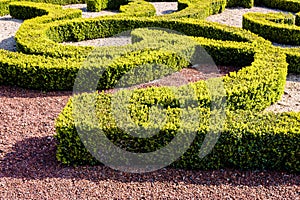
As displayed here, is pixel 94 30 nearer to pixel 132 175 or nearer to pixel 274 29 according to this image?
pixel 274 29

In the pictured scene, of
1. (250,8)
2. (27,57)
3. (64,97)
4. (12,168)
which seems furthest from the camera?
(250,8)

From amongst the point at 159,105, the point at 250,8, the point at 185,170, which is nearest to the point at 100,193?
the point at 185,170

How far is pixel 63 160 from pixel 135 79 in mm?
3821

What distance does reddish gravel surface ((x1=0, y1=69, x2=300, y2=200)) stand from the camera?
681 centimetres

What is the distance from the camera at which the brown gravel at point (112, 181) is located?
22.4ft

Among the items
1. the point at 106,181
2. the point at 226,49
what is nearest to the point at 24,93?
the point at 106,181

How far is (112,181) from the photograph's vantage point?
7090mm

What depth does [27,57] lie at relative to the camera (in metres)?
10.8

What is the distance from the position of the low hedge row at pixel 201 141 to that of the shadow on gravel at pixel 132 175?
15 centimetres

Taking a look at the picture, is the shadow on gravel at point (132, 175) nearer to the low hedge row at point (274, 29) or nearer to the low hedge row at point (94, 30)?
the low hedge row at point (94, 30)

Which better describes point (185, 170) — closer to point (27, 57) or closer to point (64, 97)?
point (64, 97)

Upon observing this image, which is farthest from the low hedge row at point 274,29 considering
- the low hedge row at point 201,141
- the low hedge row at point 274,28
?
the low hedge row at point 201,141

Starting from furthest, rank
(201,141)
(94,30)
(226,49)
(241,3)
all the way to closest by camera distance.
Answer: (241,3) < (94,30) < (226,49) < (201,141)

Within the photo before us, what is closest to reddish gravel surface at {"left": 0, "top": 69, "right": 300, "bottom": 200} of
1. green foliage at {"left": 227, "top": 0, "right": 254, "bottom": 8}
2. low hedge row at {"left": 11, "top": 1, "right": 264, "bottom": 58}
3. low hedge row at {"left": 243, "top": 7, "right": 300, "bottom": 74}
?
low hedge row at {"left": 11, "top": 1, "right": 264, "bottom": 58}
